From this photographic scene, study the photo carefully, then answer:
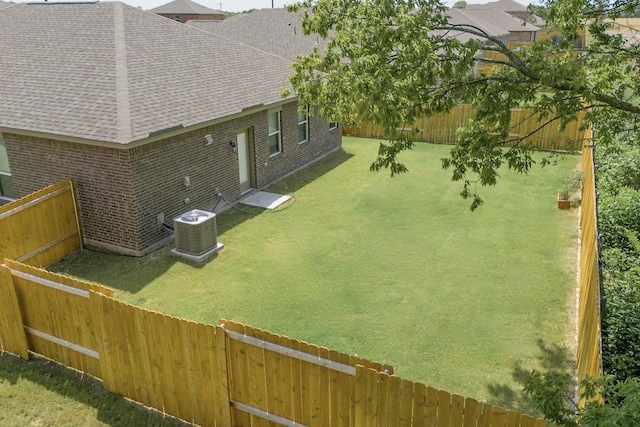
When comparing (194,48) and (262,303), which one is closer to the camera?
(262,303)

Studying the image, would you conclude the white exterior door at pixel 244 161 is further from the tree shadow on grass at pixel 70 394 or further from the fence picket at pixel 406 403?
the fence picket at pixel 406 403

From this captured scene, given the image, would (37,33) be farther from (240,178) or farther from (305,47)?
(305,47)

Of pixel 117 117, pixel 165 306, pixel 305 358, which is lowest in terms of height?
pixel 165 306

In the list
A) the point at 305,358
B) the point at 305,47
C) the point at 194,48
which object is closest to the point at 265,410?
the point at 305,358

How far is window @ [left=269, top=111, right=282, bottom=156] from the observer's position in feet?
56.2

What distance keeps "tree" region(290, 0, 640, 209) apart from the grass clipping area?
2.81 meters

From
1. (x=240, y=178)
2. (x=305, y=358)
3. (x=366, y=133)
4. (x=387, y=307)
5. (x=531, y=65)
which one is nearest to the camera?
(x=305, y=358)

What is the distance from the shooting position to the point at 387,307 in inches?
393

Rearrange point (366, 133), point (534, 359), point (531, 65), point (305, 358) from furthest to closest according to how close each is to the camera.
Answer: point (366, 133) < point (534, 359) < point (531, 65) < point (305, 358)

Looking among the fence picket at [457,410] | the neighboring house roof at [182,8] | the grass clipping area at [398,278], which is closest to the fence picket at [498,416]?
the fence picket at [457,410]

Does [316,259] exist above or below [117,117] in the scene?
below

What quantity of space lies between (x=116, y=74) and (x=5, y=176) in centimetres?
396

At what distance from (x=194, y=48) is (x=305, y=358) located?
44.8 feet

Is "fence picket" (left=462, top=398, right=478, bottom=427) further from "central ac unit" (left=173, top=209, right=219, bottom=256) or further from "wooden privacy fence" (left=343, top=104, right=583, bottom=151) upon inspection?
"wooden privacy fence" (left=343, top=104, right=583, bottom=151)
